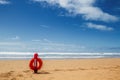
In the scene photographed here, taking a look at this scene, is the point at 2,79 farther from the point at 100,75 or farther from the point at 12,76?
the point at 100,75

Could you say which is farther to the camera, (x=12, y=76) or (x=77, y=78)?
(x=12, y=76)

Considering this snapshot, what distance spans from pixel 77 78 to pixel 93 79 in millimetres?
794

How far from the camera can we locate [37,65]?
12.4 m

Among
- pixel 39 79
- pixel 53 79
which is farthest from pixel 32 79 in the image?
pixel 53 79

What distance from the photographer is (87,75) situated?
1048 cm

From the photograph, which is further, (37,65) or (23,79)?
(37,65)

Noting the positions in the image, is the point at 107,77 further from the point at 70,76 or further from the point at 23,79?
the point at 23,79

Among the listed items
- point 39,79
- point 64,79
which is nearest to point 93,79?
point 64,79

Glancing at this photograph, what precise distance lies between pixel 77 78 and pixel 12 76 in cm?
342

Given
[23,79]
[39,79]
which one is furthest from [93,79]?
[23,79]

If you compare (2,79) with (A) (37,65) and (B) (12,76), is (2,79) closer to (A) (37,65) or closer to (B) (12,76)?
(B) (12,76)

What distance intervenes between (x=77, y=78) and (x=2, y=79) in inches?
145

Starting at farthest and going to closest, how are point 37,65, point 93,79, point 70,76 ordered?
point 37,65, point 70,76, point 93,79

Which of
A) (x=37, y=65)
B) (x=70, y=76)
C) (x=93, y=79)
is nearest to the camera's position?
(x=93, y=79)
